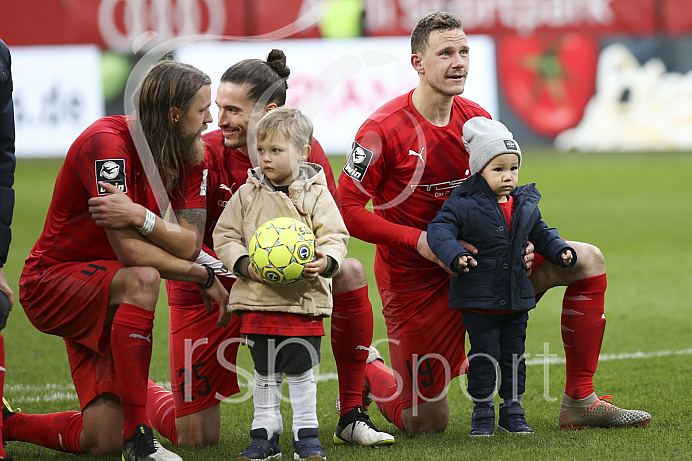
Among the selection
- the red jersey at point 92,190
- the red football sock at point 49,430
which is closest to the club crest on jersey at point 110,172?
the red jersey at point 92,190

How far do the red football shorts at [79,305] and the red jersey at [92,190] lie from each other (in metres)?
0.10

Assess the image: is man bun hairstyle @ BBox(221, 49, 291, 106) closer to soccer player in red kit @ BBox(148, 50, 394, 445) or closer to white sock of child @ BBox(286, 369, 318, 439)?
soccer player in red kit @ BBox(148, 50, 394, 445)

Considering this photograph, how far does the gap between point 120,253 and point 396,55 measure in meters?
18.1

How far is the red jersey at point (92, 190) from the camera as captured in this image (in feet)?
12.5

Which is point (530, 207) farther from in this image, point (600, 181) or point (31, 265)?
point (600, 181)

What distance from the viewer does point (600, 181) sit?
18.4 m

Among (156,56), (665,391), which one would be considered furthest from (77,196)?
(665,391)

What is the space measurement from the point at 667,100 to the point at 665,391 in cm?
1819

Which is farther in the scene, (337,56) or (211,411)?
(337,56)

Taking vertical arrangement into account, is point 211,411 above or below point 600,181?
below

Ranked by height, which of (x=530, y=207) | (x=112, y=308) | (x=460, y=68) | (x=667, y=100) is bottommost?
(x=112, y=308)

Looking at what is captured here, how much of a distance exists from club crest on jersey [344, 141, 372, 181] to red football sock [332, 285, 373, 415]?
0.63 meters

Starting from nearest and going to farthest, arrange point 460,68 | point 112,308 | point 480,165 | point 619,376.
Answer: point 112,308
point 480,165
point 460,68
point 619,376

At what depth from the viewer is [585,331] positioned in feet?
14.2
